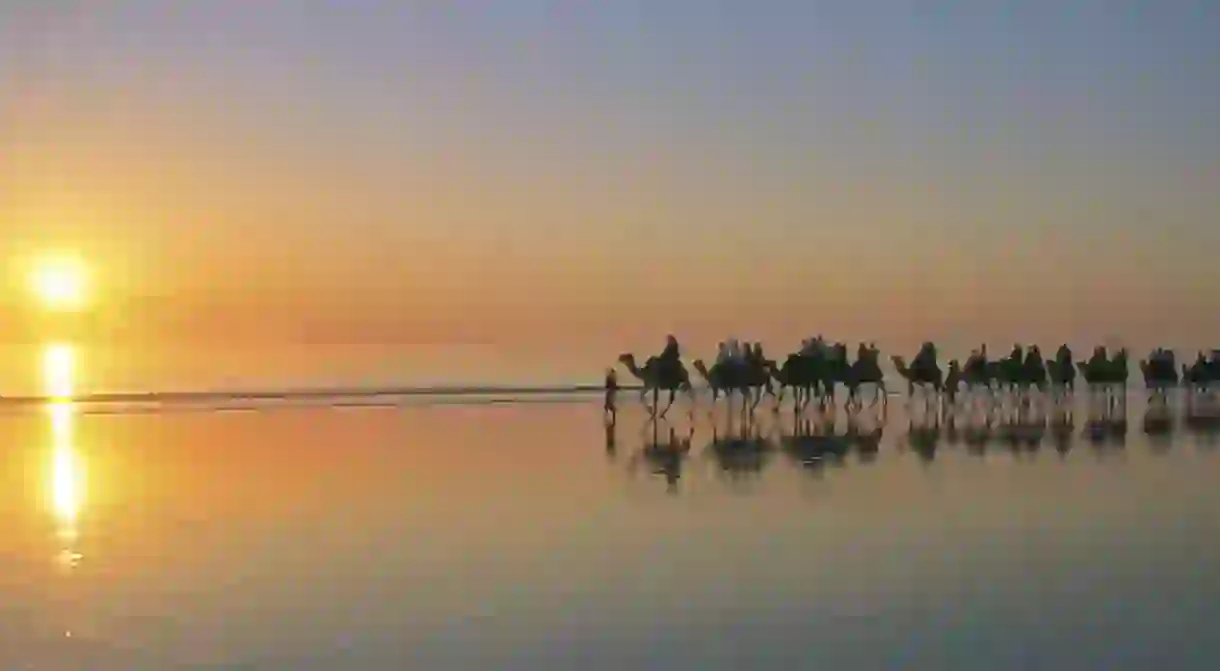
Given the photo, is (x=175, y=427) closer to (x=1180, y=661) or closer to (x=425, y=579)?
(x=425, y=579)

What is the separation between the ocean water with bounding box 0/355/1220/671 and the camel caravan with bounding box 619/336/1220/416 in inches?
248

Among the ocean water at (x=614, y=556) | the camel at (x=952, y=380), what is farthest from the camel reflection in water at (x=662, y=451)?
the camel at (x=952, y=380)

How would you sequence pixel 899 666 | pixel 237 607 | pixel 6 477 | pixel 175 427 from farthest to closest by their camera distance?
1. pixel 175 427
2. pixel 6 477
3. pixel 237 607
4. pixel 899 666

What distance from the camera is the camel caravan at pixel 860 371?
2942 cm

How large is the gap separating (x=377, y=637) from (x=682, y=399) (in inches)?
1191

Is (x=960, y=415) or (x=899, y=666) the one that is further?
(x=960, y=415)

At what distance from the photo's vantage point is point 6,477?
18.9 m

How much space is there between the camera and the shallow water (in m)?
8.66

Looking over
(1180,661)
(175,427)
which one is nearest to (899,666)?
(1180,661)

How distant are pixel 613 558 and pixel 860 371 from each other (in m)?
20.5

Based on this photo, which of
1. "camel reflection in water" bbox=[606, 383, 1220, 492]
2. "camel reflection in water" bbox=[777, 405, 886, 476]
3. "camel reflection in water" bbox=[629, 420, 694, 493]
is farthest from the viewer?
"camel reflection in water" bbox=[606, 383, 1220, 492]

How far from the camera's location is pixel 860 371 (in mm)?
31422

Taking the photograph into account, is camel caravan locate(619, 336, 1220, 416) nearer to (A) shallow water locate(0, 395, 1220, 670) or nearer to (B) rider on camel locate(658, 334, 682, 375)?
(B) rider on camel locate(658, 334, 682, 375)

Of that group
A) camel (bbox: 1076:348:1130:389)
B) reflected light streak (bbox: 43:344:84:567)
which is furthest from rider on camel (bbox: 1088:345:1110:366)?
reflected light streak (bbox: 43:344:84:567)
